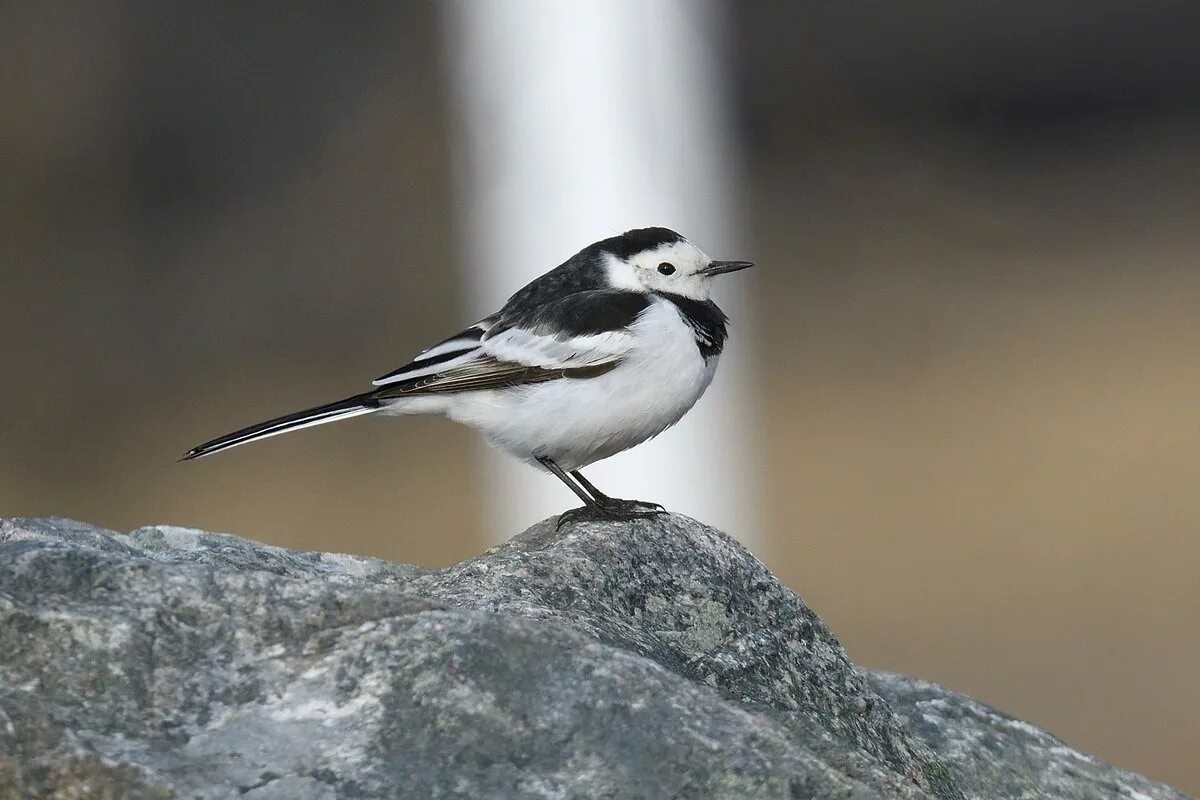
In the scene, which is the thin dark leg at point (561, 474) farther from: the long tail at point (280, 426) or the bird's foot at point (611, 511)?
the long tail at point (280, 426)

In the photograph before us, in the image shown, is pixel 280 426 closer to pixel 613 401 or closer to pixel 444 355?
pixel 444 355

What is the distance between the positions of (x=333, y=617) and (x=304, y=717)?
0.52 feet

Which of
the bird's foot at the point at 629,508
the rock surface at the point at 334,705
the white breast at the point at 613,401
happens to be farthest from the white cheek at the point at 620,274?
the rock surface at the point at 334,705

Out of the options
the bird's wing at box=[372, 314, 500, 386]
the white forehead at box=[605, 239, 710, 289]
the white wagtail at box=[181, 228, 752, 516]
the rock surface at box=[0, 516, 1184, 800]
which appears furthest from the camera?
the white forehead at box=[605, 239, 710, 289]

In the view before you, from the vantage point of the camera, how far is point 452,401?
371 centimetres

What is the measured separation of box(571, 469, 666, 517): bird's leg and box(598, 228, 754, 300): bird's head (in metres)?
0.64

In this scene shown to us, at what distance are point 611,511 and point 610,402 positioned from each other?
1.39ft

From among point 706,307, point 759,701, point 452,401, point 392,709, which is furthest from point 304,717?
point 706,307

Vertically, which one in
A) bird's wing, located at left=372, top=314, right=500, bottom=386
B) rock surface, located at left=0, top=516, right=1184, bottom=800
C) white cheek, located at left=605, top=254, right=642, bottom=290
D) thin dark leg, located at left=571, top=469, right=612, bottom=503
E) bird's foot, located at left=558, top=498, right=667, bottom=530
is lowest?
thin dark leg, located at left=571, top=469, right=612, bottom=503

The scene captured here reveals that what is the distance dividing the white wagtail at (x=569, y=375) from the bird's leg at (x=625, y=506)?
0.04 ft

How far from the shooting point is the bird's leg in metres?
2.99

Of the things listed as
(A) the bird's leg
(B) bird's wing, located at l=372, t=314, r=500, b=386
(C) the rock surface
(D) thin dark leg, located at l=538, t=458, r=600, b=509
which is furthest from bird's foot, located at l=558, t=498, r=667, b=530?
(C) the rock surface

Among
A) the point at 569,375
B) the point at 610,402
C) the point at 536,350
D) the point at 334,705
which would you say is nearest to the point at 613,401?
the point at 610,402

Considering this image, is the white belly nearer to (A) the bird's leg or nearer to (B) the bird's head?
(A) the bird's leg
